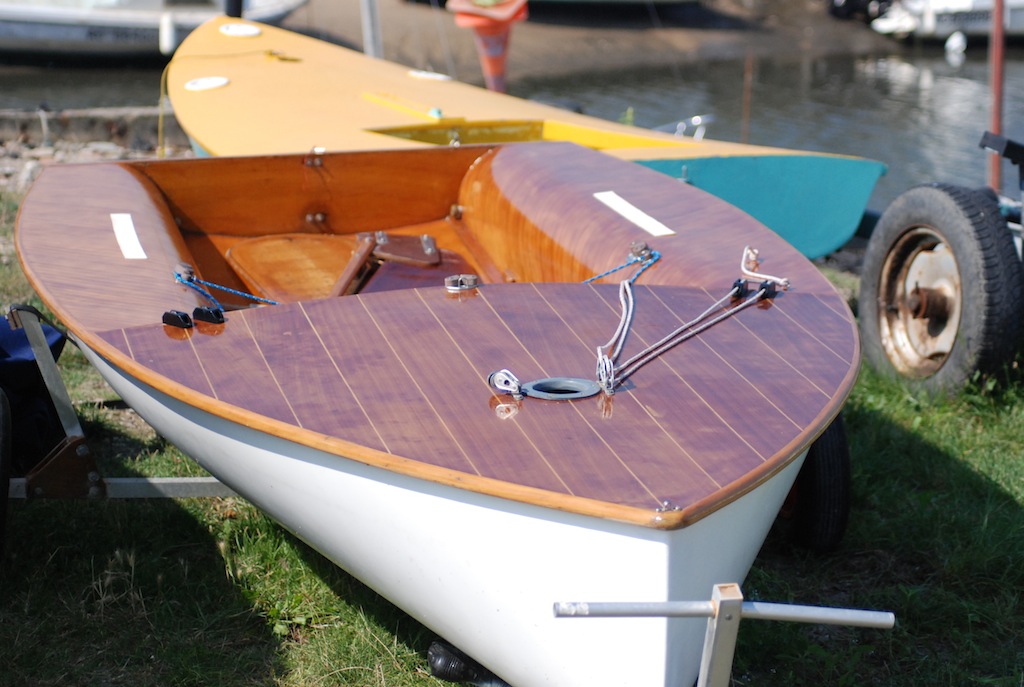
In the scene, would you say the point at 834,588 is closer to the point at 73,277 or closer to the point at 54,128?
the point at 73,277

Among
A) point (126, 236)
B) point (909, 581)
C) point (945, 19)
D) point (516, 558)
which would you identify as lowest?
point (945, 19)

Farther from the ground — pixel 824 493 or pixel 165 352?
pixel 165 352

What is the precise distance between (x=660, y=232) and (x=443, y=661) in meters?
1.44

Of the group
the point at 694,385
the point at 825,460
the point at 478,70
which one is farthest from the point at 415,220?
the point at 478,70

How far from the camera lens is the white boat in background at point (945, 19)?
15.6 m

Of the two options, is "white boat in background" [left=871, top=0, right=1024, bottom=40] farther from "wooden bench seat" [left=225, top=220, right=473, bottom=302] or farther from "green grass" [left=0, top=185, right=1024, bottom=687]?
"green grass" [left=0, top=185, right=1024, bottom=687]

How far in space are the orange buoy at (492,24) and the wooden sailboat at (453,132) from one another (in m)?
2.16

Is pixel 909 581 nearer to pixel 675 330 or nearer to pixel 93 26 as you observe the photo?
pixel 675 330

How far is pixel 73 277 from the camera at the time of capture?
2703 millimetres

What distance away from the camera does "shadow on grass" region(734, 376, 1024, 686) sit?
8.26ft

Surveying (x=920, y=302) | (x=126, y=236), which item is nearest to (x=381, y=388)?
(x=126, y=236)

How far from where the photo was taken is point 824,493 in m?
2.88

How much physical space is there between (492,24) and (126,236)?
590 centimetres

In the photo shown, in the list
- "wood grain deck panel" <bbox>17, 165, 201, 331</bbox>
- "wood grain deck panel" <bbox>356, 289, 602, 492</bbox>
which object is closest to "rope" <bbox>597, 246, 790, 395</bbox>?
"wood grain deck panel" <bbox>356, 289, 602, 492</bbox>
